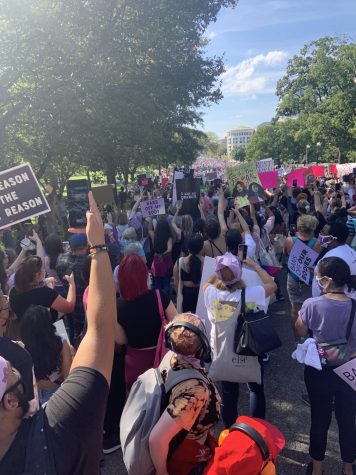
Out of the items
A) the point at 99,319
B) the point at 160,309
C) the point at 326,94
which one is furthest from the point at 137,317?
the point at 326,94

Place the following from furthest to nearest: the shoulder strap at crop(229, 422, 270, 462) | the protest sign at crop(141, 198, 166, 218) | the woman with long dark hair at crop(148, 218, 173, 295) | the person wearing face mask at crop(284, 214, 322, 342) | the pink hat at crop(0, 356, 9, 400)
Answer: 1. the protest sign at crop(141, 198, 166, 218)
2. the woman with long dark hair at crop(148, 218, 173, 295)
3. the person wearing face mask at crop(284, 214, 322, 342)
4. the shoulder strap at crop(229, 422, 270, 462)
5. the pink hat at crop(0, 356, 9, 400)

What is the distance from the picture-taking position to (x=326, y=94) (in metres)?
44.0

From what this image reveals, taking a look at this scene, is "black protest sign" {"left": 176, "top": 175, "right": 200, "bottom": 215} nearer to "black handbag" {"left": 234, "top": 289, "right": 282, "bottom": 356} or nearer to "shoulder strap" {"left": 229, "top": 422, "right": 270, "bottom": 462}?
"black handbag" {"left": 234, "top": 289, "right": 282, "bottom": 356}

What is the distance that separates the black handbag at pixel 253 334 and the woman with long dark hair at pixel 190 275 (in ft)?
5.10

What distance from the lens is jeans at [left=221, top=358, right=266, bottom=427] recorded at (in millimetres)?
3385

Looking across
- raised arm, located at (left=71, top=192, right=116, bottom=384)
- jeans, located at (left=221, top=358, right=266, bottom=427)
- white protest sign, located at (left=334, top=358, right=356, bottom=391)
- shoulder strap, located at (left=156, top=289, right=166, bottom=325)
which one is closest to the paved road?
jeans, located at (left=221, top=358, right=266, bottom=427)

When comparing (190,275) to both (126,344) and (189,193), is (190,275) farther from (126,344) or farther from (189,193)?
(189,193)

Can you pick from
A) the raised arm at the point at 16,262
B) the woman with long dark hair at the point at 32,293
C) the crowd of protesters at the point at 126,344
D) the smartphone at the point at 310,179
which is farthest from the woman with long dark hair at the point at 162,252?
the smartphone at the point at 310,179

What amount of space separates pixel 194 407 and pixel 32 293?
2104 mm

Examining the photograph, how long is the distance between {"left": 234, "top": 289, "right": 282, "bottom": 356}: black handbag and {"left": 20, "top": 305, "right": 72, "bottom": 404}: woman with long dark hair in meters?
1.34

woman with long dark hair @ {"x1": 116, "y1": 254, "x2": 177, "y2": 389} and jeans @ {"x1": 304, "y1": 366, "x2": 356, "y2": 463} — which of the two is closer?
jeans @ {"x1": 304, "y1": 366, "x2": 356, "y2": 463}

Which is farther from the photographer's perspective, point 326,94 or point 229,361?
point 326,94

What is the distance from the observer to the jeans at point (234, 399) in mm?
3385

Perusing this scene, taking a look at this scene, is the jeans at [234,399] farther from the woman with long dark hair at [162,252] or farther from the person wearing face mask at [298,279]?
the woman with long dark hair at [162,252]
